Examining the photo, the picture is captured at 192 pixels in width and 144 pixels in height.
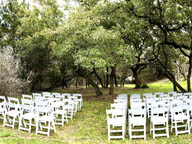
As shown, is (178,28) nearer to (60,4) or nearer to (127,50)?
(127,50)

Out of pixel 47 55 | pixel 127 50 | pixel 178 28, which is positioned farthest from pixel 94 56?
pixel 47 55

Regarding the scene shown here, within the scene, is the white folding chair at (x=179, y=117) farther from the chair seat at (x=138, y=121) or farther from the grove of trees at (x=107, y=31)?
the grove of trees at (x=107, y=31)

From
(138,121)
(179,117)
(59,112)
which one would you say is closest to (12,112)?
(59,112)

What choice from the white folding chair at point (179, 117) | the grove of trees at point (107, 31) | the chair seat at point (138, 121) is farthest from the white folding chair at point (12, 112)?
the white folding chair at point (179, 117)

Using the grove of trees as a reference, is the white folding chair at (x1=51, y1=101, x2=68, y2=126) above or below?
below

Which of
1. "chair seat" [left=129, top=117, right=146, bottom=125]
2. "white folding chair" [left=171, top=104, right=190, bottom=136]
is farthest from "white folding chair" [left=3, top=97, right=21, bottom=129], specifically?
"white folding chair" [left=171, top=104, right=190, bottom=136]

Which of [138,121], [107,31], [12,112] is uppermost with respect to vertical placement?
[107,31]

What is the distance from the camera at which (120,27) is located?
46.9 ft

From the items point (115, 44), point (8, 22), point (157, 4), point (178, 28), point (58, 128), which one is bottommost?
point (58, 128)

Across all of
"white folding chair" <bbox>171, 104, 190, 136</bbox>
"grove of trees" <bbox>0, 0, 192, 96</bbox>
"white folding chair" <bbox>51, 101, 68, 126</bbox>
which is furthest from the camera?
"grove of trees" <bbox>0, 0, 192, 96</bbox>

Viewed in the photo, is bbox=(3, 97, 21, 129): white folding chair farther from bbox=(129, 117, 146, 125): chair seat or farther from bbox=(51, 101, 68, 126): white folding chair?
bbox=(129, 117, 146, 125): chair seat

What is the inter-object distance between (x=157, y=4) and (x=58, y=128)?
9877mm

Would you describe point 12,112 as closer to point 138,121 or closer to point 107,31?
point 138,121

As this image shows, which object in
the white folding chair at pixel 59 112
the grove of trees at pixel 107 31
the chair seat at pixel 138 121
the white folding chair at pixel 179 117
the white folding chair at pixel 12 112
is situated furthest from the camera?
the grove of trees at pixel 107 31
